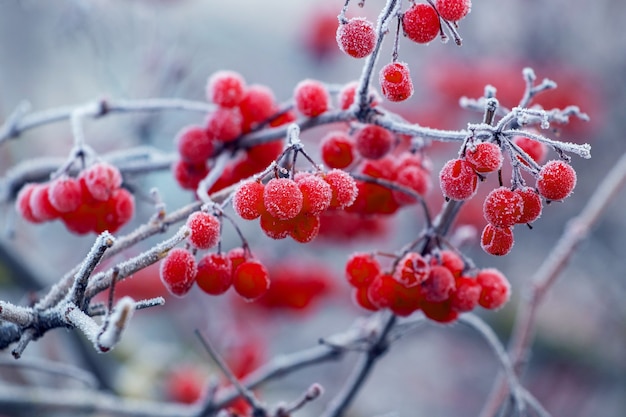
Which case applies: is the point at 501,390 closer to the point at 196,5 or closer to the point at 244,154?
the point at 244,154

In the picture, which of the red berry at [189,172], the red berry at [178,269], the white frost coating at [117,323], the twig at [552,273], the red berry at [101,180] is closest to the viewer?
the white frost coating at [117,323]

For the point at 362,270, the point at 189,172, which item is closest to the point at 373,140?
the point at 362,270

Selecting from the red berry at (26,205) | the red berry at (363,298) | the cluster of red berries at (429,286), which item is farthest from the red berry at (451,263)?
the red berry at (26,205)

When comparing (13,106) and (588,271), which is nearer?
(588,271)

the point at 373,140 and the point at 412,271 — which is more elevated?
the point at 373,140

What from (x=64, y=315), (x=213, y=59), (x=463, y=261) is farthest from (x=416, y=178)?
(x=213, y=59)

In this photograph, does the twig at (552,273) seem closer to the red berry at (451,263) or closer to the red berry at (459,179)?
the red berry at (451,263)

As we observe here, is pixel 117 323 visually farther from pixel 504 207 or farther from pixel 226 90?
pixel 226 90
